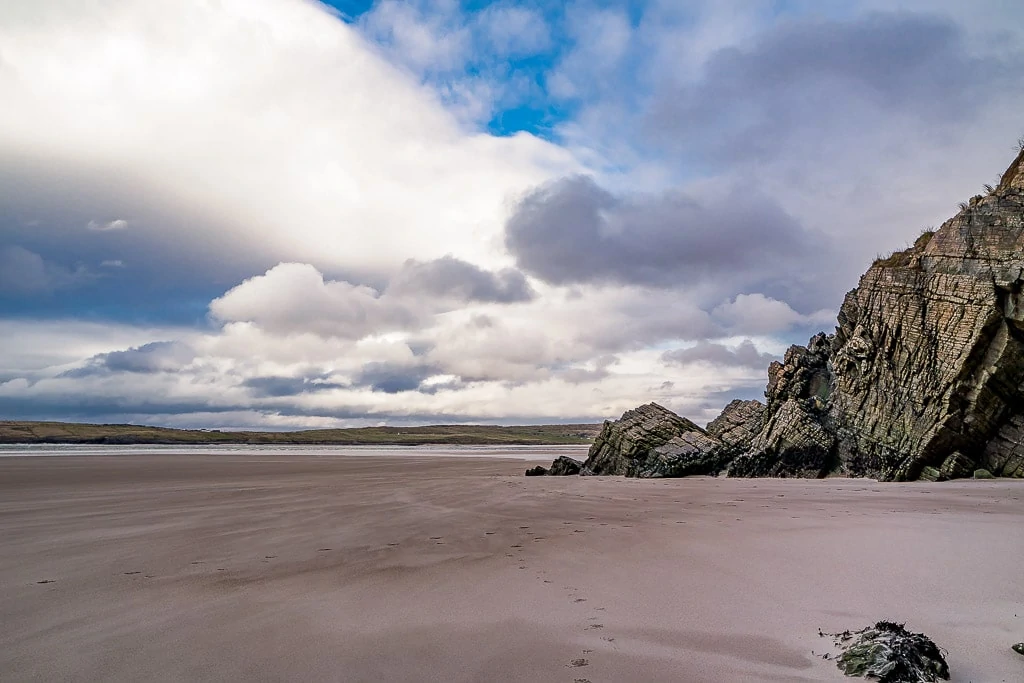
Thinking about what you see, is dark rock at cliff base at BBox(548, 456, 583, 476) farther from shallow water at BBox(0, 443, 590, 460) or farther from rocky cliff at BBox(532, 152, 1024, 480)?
shallow water at BBox(0, 443, 590, 460)

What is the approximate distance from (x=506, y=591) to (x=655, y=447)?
17.6 meters

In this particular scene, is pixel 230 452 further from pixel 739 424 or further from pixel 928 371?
pixel 928 371

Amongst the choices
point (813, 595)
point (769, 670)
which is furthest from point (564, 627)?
point (813, 595)

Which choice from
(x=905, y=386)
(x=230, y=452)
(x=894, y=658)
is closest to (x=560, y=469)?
(x=905, y=386)

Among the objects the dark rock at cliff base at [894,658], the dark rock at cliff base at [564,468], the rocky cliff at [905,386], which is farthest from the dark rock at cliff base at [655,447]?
the dark rock at cliff base at [894,658]

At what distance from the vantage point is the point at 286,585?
21.1 ft

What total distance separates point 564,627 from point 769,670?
1.63 meters

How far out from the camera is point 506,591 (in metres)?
6.05

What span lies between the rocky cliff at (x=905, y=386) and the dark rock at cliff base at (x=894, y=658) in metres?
15.2

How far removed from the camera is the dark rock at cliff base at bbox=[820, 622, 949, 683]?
3.66 metres

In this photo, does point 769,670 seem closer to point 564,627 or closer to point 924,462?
point 564,627

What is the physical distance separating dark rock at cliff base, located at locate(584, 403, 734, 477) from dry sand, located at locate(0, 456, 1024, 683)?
411 inches

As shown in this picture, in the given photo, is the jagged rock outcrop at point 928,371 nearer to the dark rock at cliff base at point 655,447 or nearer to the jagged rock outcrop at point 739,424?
the jagged rock outcrop at point 739,424

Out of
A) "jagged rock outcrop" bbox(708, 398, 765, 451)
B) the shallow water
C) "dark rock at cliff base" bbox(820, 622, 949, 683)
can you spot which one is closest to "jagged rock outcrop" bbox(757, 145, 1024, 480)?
"jagged rock outcrop" bbox(708, 398, 765, 451)
